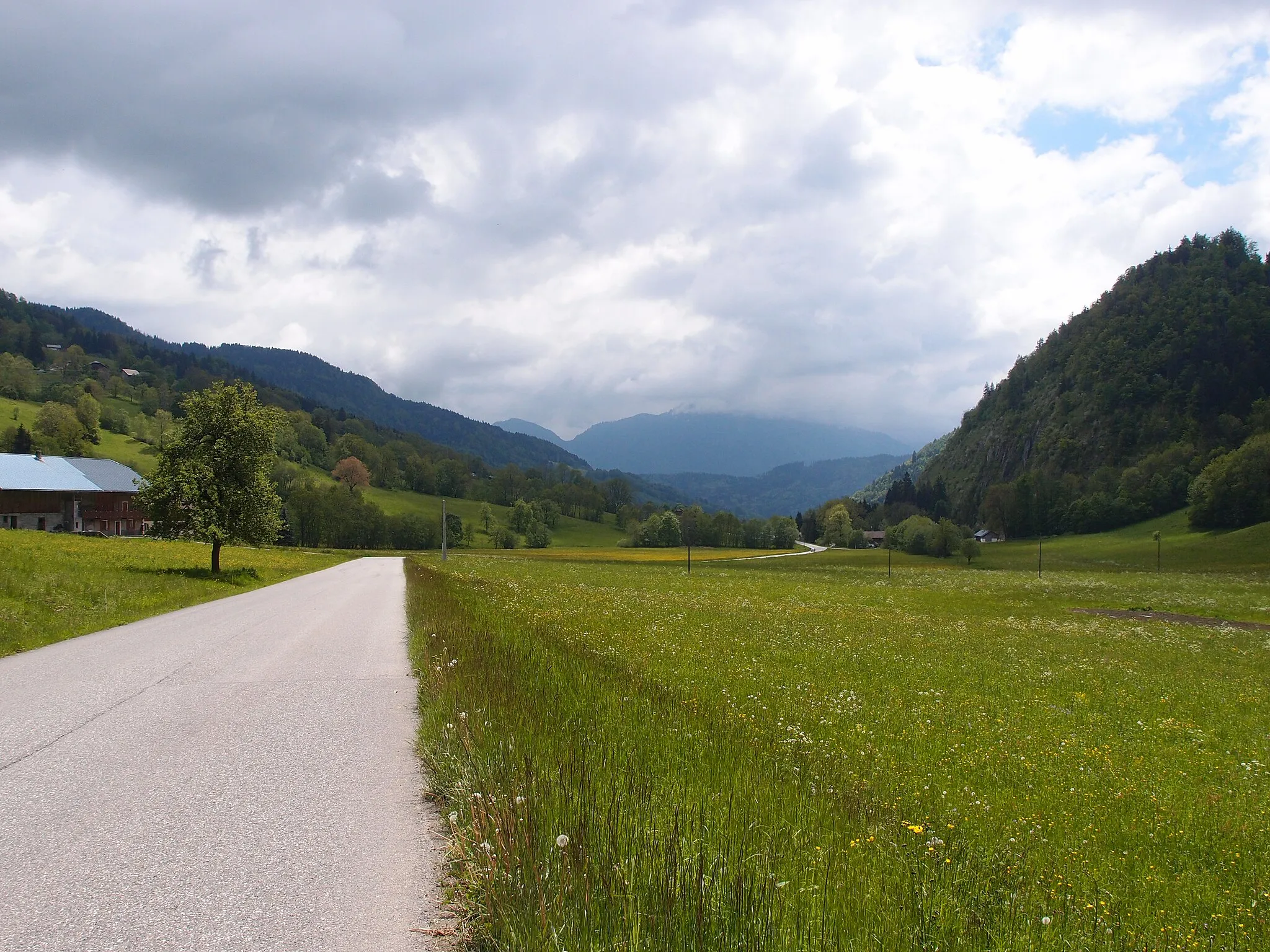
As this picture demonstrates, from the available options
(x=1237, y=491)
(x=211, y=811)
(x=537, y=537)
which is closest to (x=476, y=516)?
(x=537, y=537)

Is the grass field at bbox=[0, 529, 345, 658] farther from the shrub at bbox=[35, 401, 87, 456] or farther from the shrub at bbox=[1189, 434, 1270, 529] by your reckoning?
the shrub at bbox=[1189, 434, 1270, 529]

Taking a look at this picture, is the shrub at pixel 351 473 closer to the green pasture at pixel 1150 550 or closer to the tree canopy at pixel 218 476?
the tree canopy at pixel 218 476

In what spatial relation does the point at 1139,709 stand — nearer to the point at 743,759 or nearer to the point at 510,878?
the point at 743,759

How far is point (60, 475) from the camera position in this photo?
96500 millimetres

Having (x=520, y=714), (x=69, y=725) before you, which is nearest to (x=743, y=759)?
(x=520, y=714)

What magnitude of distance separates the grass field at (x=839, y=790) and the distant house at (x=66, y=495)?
92.9m


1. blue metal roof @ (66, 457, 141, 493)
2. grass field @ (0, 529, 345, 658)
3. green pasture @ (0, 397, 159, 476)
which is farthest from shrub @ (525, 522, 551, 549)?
grass field @ (0, 529, 345, 658)

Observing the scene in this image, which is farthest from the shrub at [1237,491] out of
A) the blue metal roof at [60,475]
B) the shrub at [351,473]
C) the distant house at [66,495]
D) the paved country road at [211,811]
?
the shrub at [351,473]

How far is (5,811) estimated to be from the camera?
6.35 metres

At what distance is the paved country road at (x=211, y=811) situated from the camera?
15.0ft

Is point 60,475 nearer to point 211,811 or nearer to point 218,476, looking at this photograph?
point 218,476

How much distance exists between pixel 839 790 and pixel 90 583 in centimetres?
2830

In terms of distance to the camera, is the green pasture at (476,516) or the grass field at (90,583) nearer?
the grass field at (90,583)

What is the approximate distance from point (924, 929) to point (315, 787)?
5799mm
